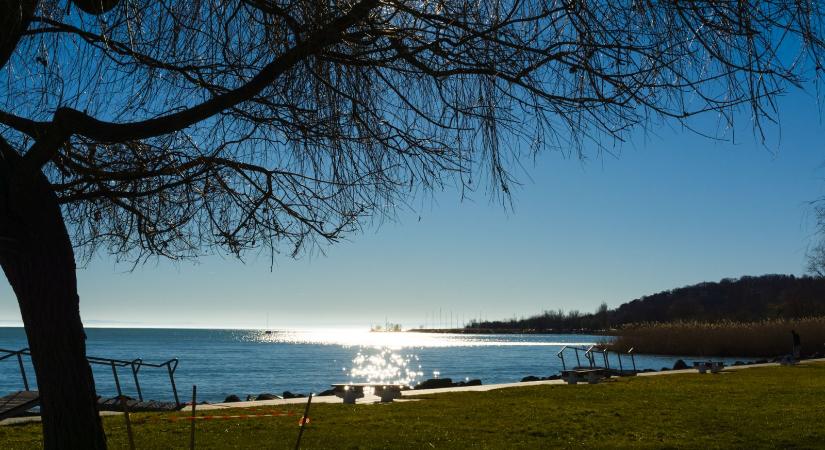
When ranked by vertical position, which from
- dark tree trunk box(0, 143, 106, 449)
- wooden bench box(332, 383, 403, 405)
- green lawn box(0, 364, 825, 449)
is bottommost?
green lawn box(0, 364, 825, 449)

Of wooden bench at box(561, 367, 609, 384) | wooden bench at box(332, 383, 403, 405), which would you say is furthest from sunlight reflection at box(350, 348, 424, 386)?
wooden bench at box(332, 383, 403, 405)

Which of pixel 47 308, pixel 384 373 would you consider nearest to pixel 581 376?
pixel 47 308

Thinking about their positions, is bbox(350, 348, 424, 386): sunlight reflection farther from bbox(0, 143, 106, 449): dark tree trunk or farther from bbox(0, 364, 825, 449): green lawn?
bbox(0, 143, 106, 449): dark tree trunk

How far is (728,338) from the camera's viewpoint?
4225cm

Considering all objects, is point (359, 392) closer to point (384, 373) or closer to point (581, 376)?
point (581, 376)

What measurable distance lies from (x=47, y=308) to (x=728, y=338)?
136 feet

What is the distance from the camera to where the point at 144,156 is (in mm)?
6480

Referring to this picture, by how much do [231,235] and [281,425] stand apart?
5724mm

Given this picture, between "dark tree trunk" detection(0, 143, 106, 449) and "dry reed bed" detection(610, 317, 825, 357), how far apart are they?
38.1m

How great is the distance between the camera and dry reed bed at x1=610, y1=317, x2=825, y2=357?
3981 centimetres

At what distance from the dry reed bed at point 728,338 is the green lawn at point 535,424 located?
25153 millimetres

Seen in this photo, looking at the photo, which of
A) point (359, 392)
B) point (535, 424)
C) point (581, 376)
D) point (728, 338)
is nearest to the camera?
point (535, 424)

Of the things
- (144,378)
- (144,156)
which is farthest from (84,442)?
(144,378)

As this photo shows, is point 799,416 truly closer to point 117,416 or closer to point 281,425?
point 281,425
